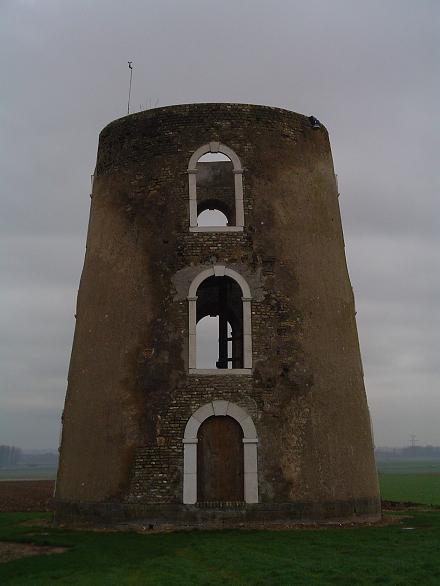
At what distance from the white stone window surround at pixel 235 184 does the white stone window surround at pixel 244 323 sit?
4.09 ft

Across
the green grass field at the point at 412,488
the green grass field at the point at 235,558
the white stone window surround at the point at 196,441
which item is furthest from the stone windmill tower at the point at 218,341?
the green grass field at the point at 412,488

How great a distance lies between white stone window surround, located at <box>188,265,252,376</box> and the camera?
1798cm

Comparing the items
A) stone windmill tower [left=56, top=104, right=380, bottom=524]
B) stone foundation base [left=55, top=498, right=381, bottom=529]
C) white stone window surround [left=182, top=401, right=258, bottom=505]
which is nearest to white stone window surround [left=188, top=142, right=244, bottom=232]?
stone windmill tower [left=56, top=104, right=380, bottom=524]

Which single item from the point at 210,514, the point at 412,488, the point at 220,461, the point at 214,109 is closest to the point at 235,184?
the point at 214,109

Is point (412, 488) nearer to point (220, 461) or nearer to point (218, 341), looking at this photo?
point (218, 341)

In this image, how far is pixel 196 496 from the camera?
17.0 metres

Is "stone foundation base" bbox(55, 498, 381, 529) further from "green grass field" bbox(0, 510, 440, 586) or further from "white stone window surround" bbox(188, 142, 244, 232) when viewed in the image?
"white stone window surround" bbox(188, 142, 244, 232)

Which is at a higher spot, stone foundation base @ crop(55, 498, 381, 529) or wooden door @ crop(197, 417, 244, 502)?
wooden door @ crop(197, 417, 244, 502)

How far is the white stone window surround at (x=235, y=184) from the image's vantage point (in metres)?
19.2

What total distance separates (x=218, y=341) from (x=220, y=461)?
16.7 feet

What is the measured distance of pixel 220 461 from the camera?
17.5 m

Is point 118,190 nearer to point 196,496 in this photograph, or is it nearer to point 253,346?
→ point 253,346

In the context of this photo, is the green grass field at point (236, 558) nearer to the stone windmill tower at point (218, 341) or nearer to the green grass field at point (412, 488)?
the stone windmill tower at point (218, 341)

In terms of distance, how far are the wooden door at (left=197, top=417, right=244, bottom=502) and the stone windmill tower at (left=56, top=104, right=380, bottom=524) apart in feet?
0.12
